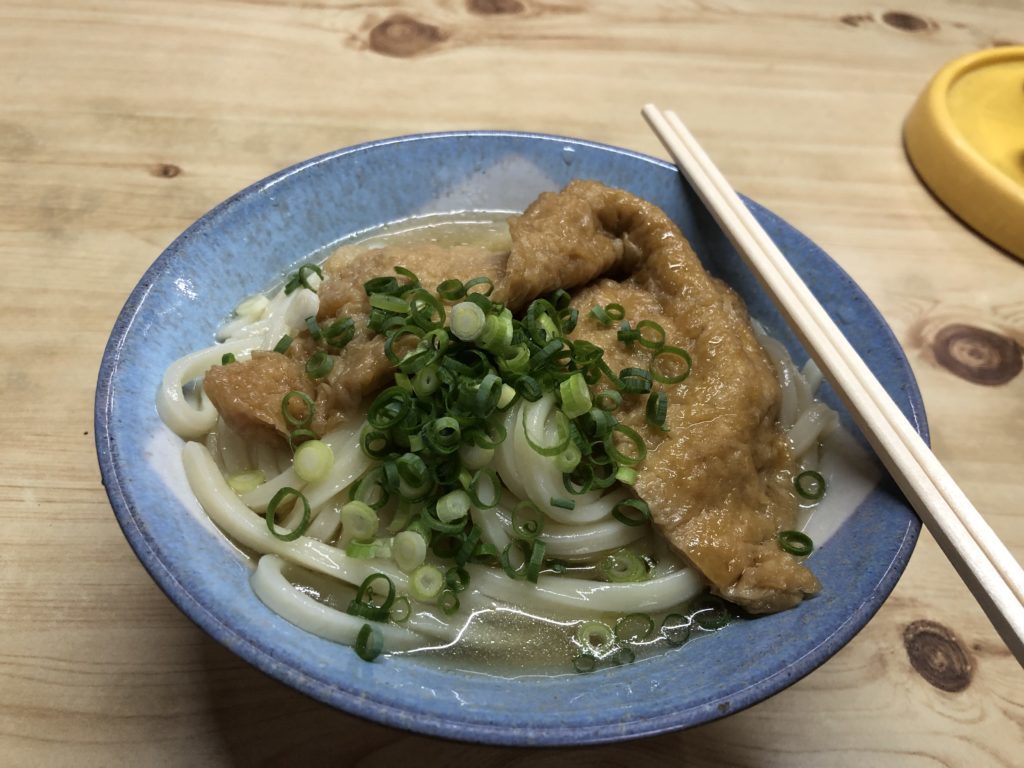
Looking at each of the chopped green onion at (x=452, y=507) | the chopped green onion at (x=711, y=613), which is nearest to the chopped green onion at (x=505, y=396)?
the chopped green onion at (x=452, y=507)

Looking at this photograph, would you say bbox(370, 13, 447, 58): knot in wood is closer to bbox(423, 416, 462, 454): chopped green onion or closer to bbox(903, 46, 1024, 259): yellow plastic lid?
bbox(903, 46, 1024, 259): yellow plastic lid

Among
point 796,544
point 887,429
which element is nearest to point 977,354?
point 887,429

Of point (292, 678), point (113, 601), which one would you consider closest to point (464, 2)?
point (113, 601)

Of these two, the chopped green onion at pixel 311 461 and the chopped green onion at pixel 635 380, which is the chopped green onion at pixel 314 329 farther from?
the chopped green onion at pixel 635 380

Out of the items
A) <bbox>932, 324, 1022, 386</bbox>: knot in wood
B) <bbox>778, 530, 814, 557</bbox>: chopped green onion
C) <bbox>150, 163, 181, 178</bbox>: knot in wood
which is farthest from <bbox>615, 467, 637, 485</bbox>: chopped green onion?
<bbox>150, 163, 181, 178</bbox>: knot in wood

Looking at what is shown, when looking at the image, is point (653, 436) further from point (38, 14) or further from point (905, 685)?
point (38, 14)

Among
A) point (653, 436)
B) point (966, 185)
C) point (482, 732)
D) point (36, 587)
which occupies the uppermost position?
point (966, 185)

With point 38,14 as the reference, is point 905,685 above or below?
below
